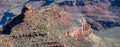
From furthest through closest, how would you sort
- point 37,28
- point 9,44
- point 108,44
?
1. point 108,44
2. point 37,28
3. point 9,44

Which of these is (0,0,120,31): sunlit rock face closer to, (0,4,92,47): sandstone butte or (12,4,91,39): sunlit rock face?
(12,4,91,39): sunlit rock face

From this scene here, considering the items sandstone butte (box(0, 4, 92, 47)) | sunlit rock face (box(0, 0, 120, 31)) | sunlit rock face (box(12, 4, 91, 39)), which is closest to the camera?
sandstone butte (box(0, 4, 92, 47))

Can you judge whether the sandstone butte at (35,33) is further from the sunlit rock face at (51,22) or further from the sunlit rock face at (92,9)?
the sunlit rock face at (92,9)

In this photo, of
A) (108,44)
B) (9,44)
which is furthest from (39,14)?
(108,44)

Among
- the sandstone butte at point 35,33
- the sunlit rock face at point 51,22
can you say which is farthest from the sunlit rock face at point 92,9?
the sandstone butte at point 35,33

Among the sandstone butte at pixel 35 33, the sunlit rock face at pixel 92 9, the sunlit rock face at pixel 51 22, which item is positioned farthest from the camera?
the sunlit rock face at pixel 92 9

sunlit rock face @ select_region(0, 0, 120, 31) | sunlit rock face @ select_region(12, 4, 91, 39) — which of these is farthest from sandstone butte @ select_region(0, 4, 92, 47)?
sunlit rock face @ select_region(0, 0, 120, 31)

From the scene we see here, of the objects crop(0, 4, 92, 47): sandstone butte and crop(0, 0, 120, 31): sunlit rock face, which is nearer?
crop(0, 4, 92, 47): sandstone butte

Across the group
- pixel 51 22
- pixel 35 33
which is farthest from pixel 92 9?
pixel 35 33

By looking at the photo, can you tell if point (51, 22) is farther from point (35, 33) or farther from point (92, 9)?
point (92, 9)

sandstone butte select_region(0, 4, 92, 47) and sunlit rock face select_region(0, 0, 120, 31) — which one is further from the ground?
sandstone butte select_region(0, 4, 92, 47)

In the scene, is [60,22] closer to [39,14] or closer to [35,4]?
[39,14]
